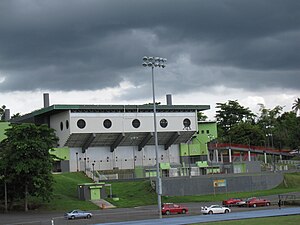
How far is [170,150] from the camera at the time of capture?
115875 millimetres

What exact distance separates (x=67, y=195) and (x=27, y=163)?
40.9 ft

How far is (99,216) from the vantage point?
203 ft

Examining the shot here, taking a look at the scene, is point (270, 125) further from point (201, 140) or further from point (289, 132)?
point (201, 140)

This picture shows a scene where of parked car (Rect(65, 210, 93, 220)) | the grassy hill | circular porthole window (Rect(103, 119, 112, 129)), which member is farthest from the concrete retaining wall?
circular porthole window (Rect(103, 119, 112, 129))

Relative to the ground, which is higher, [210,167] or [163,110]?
[163,110]

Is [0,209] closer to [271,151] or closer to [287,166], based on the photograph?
[287,166]

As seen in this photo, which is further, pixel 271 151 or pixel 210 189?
pixel 271 151

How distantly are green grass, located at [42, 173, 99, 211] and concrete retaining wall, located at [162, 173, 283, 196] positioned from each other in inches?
529

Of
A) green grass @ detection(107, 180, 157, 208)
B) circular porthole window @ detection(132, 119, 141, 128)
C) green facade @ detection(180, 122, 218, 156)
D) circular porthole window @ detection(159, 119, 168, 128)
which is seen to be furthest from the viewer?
green facade @ detection(180, 122, 218, 156)

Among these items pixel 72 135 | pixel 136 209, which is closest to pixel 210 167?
pixel 72 135

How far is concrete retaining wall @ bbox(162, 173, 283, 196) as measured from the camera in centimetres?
8231

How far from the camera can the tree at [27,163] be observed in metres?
67.9

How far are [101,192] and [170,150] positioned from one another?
1591 inches

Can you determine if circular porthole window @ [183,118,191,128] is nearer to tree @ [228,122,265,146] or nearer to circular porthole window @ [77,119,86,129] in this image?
circular porthole window @ [77,119,86,129]
